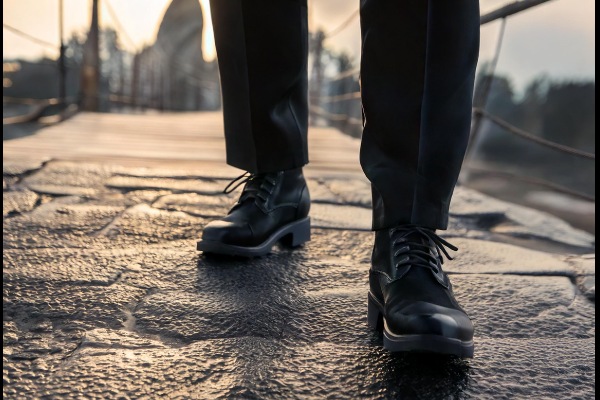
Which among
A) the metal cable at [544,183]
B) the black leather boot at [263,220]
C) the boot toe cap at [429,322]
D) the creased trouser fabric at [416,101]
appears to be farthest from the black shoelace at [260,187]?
the metal cable at [544,183]

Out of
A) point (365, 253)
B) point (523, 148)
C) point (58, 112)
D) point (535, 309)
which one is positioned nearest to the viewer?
point (535, 309)

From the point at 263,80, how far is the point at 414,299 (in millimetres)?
479

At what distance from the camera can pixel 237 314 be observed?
2.31 feet

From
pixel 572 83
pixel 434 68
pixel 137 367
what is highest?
pixel 572 83

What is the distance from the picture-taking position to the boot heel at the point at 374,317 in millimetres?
688

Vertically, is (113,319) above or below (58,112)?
below

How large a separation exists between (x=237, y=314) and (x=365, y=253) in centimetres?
42

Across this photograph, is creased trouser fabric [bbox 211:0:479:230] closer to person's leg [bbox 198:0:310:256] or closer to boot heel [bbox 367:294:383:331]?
boot heel [bbox 367:294:383:331]

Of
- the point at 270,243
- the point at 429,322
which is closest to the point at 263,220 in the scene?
the point at 270,243

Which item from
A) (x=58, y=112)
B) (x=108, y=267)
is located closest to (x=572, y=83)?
(x=58, y=112)

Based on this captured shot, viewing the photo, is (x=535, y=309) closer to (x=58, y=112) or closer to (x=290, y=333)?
(x=290, y=333)

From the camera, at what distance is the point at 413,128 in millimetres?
677

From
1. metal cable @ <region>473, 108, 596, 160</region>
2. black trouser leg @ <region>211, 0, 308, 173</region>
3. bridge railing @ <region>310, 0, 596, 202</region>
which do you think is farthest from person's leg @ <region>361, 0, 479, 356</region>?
metal cable @ <region>473, 108, 596, 160</region>

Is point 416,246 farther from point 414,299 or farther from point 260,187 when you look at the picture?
point 260,187
